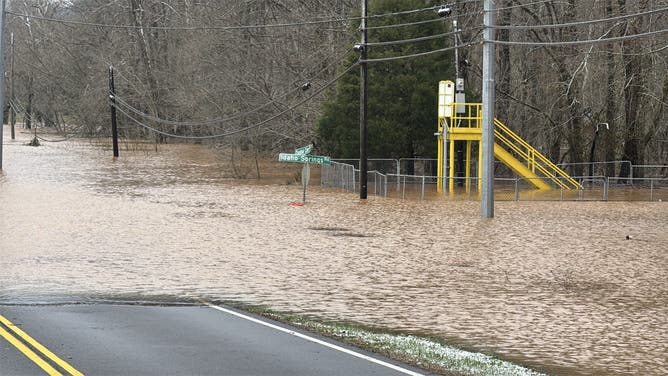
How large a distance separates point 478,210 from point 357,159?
13104mm

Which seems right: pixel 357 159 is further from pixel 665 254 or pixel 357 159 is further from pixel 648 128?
pixel 665 254

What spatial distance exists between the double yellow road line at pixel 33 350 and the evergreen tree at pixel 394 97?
36160 mm

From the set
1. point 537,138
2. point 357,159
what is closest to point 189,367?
point 357,159

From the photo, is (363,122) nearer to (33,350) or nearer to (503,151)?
(503,151)

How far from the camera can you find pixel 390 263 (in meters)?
22.6

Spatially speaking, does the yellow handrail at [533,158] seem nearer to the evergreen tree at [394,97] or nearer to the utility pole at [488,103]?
the evergreen tree at [394,97]

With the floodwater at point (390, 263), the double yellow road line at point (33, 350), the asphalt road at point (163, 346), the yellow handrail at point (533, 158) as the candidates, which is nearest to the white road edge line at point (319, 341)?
the asphalt road at point (163, 346)

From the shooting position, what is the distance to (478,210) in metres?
36.7

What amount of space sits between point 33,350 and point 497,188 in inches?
1499

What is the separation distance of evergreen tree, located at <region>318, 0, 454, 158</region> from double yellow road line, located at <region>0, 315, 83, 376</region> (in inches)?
1424

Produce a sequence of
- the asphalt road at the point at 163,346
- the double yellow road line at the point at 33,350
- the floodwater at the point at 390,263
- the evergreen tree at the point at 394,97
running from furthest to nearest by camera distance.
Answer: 1. the evergreen tree at the point at 394,97
2. the floodwater at the point at 390,263
3. the asphalt road at the point at 163,346
4. the double yellow road line at the point at 33,350

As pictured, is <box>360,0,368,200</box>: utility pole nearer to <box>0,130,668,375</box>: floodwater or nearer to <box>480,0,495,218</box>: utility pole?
<box>0,130,668,375</box>: floodwater

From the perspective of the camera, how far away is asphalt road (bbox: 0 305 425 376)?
11.8 m

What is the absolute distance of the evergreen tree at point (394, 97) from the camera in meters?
49.9
